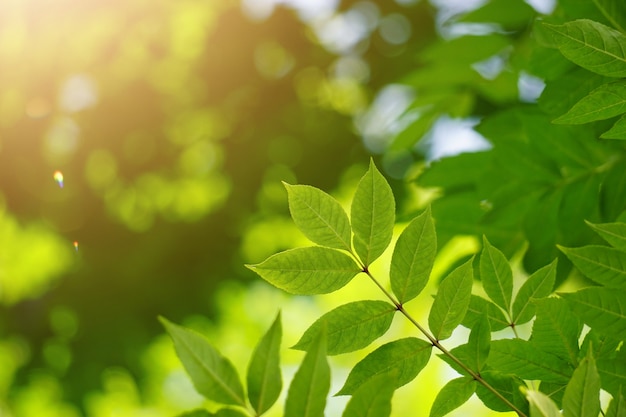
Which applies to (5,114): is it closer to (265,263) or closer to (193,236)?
(193,236)

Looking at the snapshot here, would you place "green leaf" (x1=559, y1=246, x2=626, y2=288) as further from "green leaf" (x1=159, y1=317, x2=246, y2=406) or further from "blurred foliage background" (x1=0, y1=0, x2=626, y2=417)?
"blurred foliage background" (x1=0, y1=0, x2=626, y2=417)

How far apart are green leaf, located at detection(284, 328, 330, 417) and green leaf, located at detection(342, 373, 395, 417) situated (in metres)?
0.03

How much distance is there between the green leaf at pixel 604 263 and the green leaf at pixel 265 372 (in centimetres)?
32

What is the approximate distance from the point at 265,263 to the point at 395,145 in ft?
4.20

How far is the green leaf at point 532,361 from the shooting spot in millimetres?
690

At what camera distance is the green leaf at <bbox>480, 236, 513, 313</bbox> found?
0.78 metres

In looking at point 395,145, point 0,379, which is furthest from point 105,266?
point 395,145

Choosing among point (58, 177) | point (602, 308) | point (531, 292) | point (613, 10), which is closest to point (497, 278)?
point (531, 292)

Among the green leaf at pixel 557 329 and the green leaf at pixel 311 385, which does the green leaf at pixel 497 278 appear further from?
the green leaf at pixel 311 385

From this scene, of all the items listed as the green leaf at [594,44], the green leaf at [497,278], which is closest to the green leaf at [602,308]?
the green leaf at [497,278]

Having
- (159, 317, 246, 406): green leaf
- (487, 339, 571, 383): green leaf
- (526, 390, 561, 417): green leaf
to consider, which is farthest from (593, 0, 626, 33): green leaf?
(159, 317, 246, 406): green leaf

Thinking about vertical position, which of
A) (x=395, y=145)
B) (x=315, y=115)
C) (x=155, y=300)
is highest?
(x=395, y=145)

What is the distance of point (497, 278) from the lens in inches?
30.5

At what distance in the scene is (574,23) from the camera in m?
0.67
